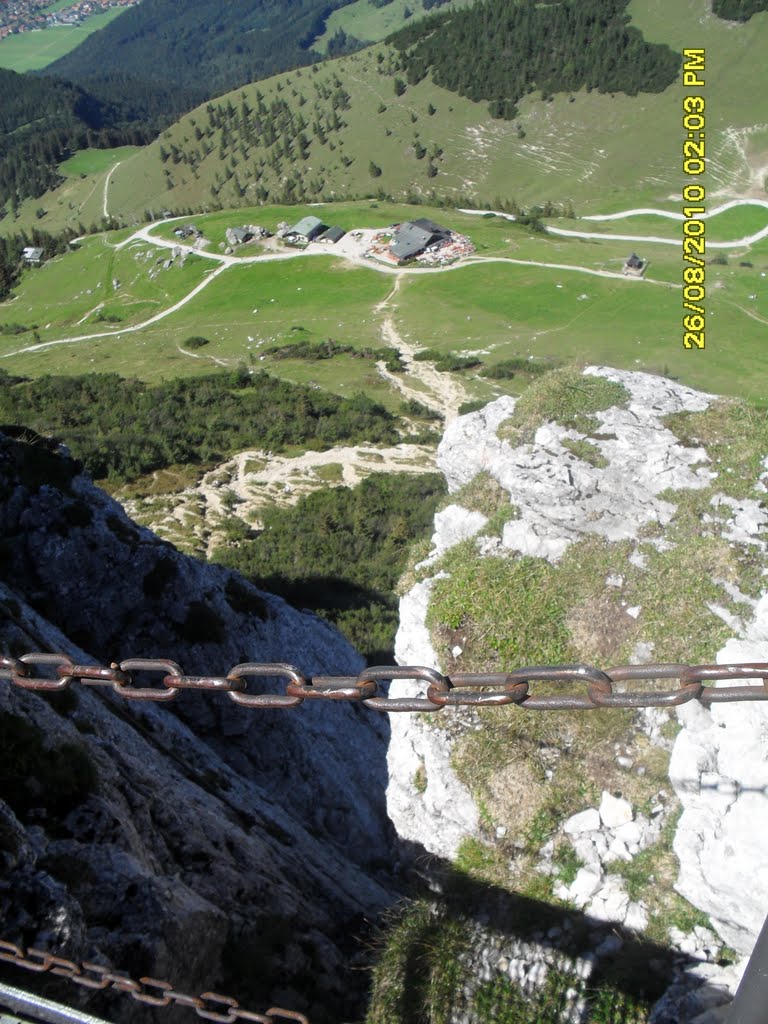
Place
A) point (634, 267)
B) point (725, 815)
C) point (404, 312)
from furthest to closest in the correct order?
point (404, 312), point (634, 267), point (725, 815)

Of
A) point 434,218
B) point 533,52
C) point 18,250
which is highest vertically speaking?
point 533,52

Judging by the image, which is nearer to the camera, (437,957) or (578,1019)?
(578,1019)

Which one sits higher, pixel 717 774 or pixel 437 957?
pixel 717 774

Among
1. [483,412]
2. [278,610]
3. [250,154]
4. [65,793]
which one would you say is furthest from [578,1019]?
[250,154]

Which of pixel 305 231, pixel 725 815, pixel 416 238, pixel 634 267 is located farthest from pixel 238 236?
pixel 725 815

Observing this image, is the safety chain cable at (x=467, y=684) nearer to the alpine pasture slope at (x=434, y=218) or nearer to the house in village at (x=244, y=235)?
the alpine pasture slope at (x=434, y=218)

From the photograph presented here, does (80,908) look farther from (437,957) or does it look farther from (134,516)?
(134,516)

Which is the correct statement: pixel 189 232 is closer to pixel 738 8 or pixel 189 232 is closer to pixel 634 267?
→ pixel 634 267

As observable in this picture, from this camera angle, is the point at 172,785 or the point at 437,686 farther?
the point at 172,785
